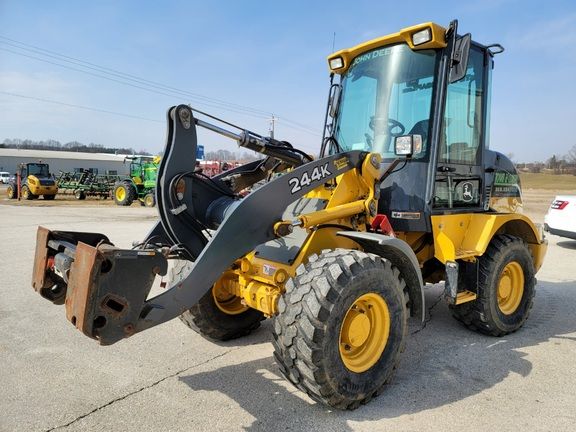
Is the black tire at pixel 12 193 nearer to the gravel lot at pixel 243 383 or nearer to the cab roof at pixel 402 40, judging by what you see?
the gravel lot at pixel 243 383

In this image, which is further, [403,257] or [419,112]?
[419,112]

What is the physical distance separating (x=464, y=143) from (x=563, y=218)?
7.24 m

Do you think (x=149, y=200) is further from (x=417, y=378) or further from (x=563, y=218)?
(x=417, y=378)

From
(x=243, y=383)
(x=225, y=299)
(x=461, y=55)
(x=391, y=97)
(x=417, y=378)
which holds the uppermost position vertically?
(x=461, y=55)

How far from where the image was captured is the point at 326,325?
2.91 m

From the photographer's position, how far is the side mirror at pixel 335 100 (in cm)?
463

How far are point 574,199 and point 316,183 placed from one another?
30.3ft

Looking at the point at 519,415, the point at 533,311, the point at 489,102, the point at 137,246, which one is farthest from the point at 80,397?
the point at 533,311

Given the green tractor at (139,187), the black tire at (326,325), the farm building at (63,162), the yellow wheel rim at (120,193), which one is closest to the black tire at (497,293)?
the black tire at (326,325)

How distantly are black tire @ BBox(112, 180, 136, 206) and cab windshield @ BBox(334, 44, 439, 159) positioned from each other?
2096 centimetres

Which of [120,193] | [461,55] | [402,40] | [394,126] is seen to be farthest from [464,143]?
[120,193]

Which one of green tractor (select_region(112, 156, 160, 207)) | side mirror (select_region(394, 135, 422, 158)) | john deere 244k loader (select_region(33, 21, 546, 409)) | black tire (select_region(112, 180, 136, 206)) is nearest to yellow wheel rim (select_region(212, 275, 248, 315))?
john deere 244k loader (select_region(33, 21, 546, 409))

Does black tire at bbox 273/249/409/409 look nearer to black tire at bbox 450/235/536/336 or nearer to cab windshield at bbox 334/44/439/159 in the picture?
cab windshield at bbox 334/44/439/159

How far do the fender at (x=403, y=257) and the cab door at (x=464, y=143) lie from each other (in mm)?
795
